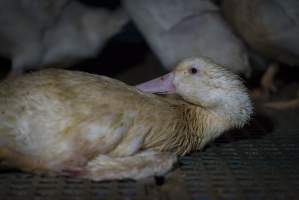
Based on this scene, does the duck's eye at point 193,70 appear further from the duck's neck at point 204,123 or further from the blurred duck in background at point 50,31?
the blurred duck in background at point 50,31

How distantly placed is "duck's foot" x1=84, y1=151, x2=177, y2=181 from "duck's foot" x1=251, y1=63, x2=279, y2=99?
94.3 inches

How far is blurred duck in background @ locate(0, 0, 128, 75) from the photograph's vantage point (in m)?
3.67

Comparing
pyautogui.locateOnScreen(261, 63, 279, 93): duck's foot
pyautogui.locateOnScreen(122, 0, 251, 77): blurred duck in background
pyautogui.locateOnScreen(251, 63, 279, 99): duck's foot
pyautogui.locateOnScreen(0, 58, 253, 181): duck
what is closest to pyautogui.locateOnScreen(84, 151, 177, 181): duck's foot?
pyautogui.locateOnScreen(0, 58, 253, 181): duck

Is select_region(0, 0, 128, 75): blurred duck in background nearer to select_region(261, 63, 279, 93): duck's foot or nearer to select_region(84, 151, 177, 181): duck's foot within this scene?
select_region(261, 63, 279, 93): duck's foot

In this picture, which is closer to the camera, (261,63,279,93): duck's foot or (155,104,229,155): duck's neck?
(155,104,229,155): duck's neck

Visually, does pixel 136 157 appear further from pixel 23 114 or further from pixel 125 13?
pixel 125 13

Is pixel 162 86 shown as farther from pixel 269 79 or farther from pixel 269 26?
pixel 269 79

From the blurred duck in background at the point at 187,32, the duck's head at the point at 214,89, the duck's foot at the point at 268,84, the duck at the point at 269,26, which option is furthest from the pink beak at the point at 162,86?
the duck's foot at the point at 268,84

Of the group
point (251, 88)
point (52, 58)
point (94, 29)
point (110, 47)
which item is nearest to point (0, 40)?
point (52, 58)

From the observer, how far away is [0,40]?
373 centimetres

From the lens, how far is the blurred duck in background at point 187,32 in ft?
11.8

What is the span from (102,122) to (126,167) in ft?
0.74

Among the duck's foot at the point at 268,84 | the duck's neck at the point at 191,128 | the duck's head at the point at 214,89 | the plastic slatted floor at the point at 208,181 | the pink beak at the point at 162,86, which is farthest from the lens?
A: the duck's foot at the point at 268,84

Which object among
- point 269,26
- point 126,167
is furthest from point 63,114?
point 269,26
